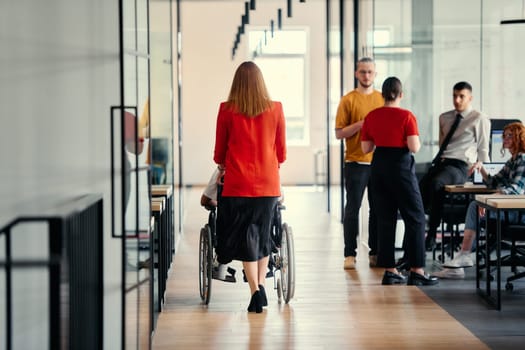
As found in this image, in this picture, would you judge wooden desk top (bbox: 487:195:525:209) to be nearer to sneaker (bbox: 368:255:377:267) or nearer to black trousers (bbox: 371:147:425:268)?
black trousers (bbox: 371:147:425:268)

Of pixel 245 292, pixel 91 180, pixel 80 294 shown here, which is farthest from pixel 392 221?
pixel 80 294

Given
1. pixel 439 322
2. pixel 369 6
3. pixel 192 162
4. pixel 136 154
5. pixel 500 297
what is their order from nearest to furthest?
pixel 136 154 < pixel 439 322 < pixel 500 297 < pixel 369 6 < pixel 192 162

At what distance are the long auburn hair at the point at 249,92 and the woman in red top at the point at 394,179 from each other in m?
1.29

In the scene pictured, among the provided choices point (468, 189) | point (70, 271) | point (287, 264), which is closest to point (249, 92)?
point (287, 264)

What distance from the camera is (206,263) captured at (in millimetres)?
6086

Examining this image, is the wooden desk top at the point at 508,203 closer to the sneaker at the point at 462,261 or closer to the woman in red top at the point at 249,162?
the woman in red top at the point at 249,162

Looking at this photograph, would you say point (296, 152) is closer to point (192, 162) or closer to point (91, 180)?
point (192, 162)

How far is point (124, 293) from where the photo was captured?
3.73 meters

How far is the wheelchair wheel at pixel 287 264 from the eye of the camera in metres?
5.91

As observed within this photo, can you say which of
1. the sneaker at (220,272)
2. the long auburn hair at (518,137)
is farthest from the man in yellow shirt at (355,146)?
the sneaker at (220,272)

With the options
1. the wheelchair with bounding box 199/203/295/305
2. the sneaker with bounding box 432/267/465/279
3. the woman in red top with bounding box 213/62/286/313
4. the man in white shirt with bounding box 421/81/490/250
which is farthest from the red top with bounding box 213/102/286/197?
the man in white shirt with bounding box 421/81/490/250

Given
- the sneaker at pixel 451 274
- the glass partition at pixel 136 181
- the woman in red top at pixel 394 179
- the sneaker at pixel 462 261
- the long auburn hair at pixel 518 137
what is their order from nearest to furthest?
the glass partition at pixel 136 181 < the long auburn hair at pixel 518 137 < the woman in red top at pixel 394 179 < the sneaker at pixel 451 274 < the sneaker at pixel 462 261

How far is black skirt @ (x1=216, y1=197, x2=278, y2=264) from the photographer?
230 inches

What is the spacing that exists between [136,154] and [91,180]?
0.32 m
